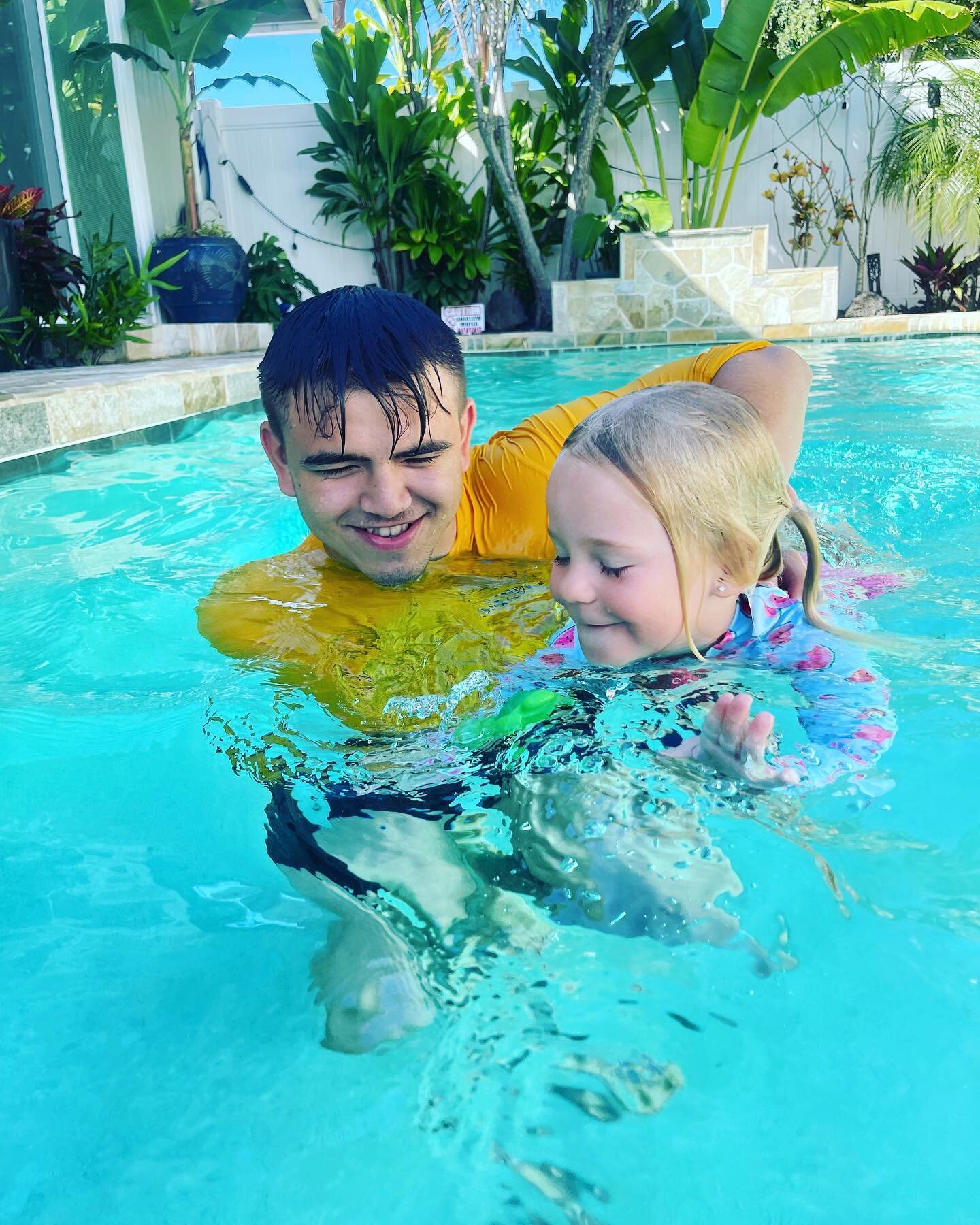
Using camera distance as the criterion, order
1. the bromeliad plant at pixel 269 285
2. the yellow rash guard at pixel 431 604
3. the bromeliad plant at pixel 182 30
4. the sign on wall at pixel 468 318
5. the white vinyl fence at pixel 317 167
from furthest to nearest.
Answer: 1. the white vinyl fence at pixel 317 167
2. the sign on wall at pixel 468 318
3. the bromeliad plant at pixel 269 285
4. the bromeliad plant at pixel 182 30
5. the yellow rash guard at pixel 431 604

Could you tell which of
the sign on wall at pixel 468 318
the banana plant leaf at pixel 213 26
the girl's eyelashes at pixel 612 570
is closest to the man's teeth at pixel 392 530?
the girl's eyelashes at pixel 612 570

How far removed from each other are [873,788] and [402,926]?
848mm

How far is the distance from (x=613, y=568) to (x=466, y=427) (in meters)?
0.75

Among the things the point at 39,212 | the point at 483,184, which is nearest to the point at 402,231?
the point at 483,184

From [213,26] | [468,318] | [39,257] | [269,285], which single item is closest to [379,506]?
[39,257]

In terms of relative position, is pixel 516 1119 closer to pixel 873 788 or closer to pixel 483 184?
pixel 873 788

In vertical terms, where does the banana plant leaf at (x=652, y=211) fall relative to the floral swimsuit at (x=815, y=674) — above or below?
above

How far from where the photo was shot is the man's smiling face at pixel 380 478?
2.18 metres

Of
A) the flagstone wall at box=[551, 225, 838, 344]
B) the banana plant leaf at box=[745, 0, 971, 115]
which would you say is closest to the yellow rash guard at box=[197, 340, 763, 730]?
the flagstone wall at box=[551, 225, 838, 344]

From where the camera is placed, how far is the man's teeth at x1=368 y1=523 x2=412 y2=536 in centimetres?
230

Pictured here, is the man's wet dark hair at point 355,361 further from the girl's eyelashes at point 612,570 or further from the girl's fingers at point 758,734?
the girl's fingers at point 758,734

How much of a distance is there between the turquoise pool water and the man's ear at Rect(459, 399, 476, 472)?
69 centimetres

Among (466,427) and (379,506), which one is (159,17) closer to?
(466,427)

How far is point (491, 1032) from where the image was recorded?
137cm
